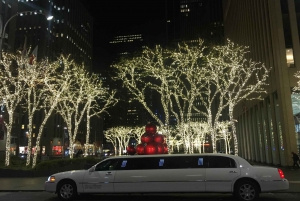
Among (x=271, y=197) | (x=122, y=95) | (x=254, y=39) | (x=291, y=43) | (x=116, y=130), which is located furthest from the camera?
(x=122, y=95)

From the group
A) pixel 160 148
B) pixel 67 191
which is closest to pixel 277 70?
pixel 160 148

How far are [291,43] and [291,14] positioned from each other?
8.71 ft

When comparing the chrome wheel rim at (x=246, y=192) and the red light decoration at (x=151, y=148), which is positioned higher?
the red light decoration at (x=151, y=148)

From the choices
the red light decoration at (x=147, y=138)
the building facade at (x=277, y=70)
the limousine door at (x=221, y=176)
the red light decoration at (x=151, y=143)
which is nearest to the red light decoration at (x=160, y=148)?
the red light decoration at (x=151, y=143)

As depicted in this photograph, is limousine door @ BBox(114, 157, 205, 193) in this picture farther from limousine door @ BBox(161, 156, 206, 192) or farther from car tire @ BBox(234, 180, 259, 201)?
car tire @ BBox(234, 180, 259, 201)

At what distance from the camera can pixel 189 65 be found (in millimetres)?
23547

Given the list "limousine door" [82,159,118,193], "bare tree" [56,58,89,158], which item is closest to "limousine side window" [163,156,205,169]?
"limousine door" [82,159,118,193]

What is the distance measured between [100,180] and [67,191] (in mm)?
1335

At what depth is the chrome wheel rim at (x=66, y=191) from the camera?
10992 millimetres

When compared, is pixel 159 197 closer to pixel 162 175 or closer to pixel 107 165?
pixel 162 175

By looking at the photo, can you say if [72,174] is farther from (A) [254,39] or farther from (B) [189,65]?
(A) [254,39]

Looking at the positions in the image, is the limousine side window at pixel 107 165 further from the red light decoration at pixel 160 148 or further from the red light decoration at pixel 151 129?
the red light decoration at pixel 151 129

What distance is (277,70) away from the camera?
82.4 ft

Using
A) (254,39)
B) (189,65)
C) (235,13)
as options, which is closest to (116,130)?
(235,13)
